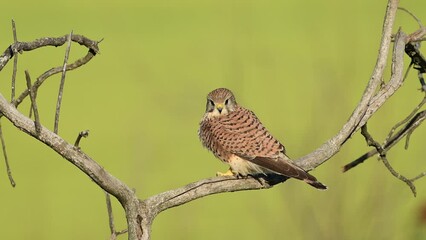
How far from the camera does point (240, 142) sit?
3762 millimetres

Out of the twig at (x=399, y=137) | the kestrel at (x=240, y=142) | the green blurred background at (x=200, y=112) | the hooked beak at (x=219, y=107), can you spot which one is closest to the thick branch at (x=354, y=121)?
the kestrel at (x=240, y=142)

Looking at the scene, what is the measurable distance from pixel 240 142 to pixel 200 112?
54 centimetres

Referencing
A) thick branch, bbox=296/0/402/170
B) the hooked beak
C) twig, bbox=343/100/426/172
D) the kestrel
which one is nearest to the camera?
thick branch, bbox=296/0/402/170

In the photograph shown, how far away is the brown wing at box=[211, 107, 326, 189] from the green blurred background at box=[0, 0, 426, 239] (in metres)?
0.18

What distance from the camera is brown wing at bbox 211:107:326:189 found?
11.3ft

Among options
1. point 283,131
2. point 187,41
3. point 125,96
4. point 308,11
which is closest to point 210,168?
point 283,131

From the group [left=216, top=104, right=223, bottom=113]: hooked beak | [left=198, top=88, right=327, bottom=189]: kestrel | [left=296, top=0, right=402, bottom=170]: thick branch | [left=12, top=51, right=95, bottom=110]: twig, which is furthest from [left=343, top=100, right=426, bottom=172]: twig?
[left=12, top=51, right=95, bottom=110]: twig

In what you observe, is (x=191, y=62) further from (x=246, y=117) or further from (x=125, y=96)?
(x=246, y=117)

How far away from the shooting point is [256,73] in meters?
9.61

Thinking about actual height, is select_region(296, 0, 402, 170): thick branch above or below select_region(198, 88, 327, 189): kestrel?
below

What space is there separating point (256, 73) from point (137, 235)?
7.03 meters

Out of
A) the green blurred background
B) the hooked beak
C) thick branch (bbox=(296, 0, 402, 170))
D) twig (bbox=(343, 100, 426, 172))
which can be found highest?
the green blurred background

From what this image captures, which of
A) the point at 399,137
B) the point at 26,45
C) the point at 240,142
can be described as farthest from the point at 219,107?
the point at 26,45

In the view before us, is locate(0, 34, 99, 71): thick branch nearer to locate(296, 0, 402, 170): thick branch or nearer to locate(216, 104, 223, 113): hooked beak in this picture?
locate(296, 0, 402, 170): thick branch
